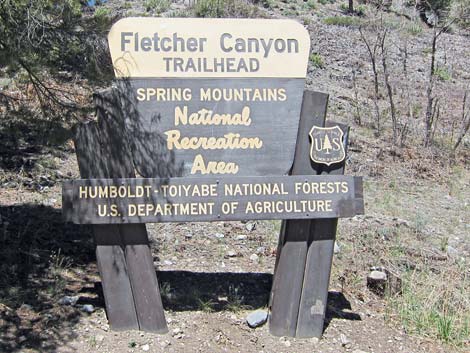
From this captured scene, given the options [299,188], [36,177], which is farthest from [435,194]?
[36,177]

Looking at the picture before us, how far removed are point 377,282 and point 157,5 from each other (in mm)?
13421

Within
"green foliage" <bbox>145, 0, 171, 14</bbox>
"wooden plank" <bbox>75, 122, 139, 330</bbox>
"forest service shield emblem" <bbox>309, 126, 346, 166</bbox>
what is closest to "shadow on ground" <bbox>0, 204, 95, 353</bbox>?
"wooden plank" <bbox>75, 122, 139, 330</bbox>

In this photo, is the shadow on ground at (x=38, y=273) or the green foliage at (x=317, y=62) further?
the green foliage at (x=317, y=62)

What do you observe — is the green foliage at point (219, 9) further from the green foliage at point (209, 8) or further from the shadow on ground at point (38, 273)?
the shadow on ground at point (38, 273)

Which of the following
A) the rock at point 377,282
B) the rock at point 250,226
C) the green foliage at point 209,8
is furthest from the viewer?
the green foliage at point 209,8

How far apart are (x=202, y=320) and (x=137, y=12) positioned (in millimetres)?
13116

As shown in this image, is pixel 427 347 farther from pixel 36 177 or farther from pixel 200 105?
pixel 36 177

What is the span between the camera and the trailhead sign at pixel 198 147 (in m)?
4.30

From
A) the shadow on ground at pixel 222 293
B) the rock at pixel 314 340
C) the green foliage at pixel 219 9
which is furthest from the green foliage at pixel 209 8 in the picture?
the rock at pixel 314 340

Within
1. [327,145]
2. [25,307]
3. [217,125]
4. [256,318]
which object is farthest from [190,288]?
[327,145]

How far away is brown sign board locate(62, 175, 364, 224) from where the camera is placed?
427cm

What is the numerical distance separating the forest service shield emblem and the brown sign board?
0.14m

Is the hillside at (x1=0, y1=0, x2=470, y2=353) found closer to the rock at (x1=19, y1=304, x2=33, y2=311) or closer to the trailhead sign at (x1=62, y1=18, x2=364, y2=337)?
the rock at (x1=19, y1=304, x2=33, y2=311)

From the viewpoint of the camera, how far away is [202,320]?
4.78 meters
